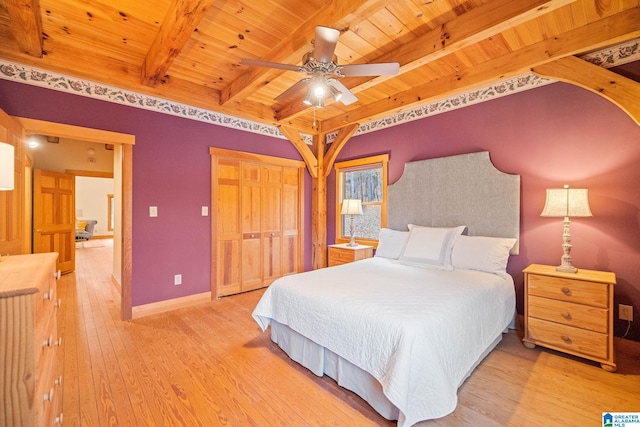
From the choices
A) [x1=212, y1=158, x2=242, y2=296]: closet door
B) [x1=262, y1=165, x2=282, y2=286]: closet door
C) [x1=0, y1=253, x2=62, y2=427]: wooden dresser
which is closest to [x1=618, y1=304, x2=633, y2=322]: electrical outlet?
[x1=0, y1=253, x2=62, y2=427]: wooden dresser

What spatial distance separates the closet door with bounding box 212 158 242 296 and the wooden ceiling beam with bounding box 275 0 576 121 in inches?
91.4

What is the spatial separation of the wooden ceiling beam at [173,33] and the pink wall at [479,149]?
714mm

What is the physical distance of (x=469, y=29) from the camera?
209cm

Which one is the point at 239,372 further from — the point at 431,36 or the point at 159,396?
the point at 431,36

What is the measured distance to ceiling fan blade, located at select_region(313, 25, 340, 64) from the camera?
1.65 m

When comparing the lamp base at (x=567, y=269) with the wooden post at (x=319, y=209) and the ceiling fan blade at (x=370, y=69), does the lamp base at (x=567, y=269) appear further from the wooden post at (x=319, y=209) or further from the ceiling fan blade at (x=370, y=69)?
the wooden post at (x=319, y=209)

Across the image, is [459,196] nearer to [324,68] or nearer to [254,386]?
[324,68]

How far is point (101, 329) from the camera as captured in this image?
9.32 feet

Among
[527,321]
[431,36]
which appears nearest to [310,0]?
[431,36]

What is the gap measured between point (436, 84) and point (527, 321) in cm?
252

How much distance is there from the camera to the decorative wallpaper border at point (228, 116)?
2.41 meters

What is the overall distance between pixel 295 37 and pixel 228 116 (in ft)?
6.22

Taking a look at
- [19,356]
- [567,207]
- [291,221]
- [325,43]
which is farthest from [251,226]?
[567,207]

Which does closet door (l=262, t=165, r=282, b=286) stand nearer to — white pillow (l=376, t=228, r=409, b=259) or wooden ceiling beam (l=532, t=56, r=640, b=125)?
white pillow (l=376, t=228, r=409, b=259)
